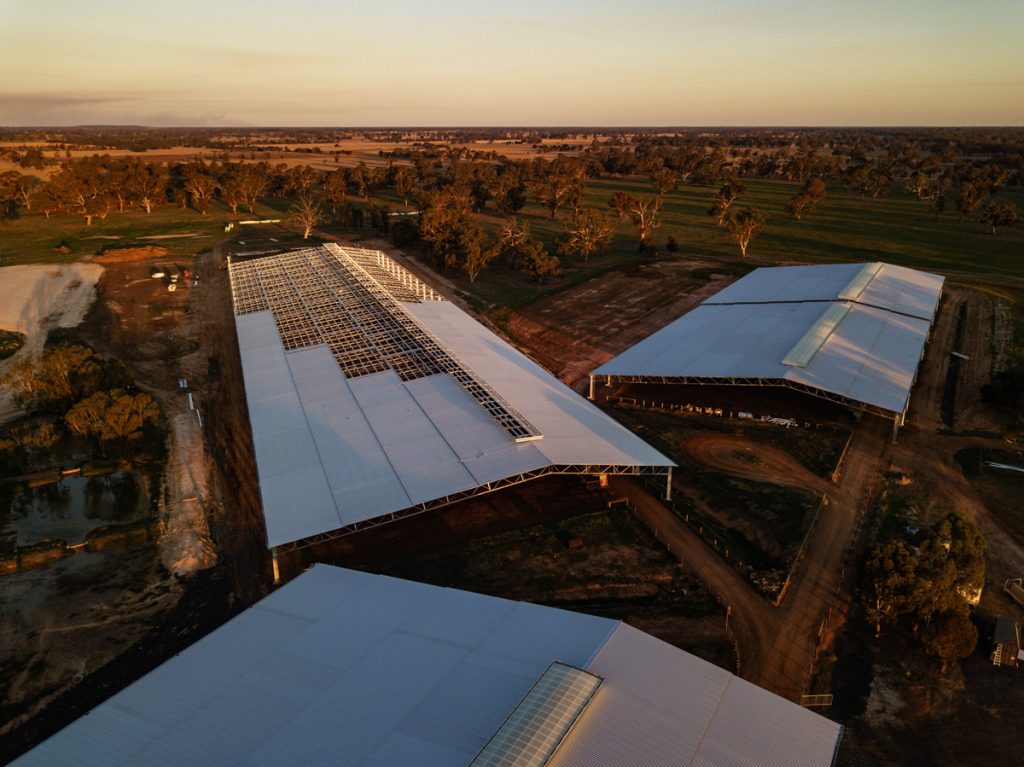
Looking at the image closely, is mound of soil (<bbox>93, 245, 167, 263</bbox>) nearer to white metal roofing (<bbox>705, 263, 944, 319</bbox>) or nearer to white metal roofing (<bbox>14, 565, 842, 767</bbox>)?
white metal roofing (<bbox>705, 263, 944, 319</bbox>)

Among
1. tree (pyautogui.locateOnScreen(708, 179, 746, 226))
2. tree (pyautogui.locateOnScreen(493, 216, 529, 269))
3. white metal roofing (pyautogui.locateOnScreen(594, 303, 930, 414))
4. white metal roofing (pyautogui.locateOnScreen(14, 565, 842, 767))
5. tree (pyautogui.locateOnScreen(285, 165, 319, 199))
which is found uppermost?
tree (pyautogui.locateOnScreen(285, 165, 319, 199))

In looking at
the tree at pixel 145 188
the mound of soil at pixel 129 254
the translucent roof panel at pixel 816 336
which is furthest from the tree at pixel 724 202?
the tree at pixel 145 188

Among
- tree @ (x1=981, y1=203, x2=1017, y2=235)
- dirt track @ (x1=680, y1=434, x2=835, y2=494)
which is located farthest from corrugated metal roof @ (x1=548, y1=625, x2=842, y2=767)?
tree @ (x1=981, y1=203, x2=1017, y2=235)

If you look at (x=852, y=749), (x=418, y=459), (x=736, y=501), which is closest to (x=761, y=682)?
(x=852, y=749)

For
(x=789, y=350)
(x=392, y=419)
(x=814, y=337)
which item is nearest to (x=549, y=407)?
(x=392, y=419)

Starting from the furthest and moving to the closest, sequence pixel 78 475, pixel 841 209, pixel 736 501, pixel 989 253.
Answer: pixel 841 209 < pixel 989 253 < pixel 78 475 < pixel 736 501

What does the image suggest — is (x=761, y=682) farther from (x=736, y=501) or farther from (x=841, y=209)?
(x=841, y=209)
